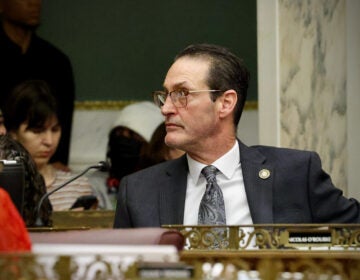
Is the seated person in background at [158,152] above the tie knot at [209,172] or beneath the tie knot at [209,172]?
above

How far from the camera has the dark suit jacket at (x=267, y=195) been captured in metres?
5.45

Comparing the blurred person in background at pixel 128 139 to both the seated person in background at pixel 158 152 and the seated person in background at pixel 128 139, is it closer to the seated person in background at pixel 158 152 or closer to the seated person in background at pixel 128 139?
the seated person in background at pixel 128 139

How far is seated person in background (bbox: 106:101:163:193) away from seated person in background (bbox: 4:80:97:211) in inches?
26.3

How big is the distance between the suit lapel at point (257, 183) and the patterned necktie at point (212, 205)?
0.39ft

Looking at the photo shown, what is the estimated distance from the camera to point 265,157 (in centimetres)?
567

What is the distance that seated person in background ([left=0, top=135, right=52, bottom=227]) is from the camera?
532 centimetres

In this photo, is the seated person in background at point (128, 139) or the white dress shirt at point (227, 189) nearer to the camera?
the white dress shirt at point (227, 189)

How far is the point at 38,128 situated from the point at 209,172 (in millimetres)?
3180

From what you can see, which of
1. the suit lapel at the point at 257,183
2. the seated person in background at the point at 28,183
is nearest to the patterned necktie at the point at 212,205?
the suit lapel at the point at 257,183

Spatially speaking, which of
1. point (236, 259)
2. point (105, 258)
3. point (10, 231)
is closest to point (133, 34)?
point (236, 259)

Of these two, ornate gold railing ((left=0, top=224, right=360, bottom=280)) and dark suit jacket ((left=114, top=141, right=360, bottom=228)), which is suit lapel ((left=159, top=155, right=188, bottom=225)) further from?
ornate gold railing ((left=0, top=224, right=360, bottom=280))

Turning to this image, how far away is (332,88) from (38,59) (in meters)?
2.81

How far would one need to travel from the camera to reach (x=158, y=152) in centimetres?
812

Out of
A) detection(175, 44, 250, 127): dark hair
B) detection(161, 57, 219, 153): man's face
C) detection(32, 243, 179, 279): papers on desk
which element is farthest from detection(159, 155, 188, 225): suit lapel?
detection(32, 243, 179, 279): papers on desk
